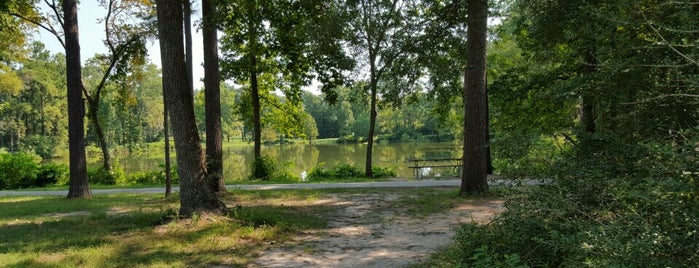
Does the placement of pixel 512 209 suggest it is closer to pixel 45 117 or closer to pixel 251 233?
pixel 251 233

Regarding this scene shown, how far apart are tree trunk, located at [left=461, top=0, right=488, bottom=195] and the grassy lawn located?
0.85 meters

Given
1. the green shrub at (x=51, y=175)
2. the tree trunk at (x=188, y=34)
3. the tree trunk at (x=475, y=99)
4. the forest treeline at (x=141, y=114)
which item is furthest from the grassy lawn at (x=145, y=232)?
the green shrub at (x=51, y=175)

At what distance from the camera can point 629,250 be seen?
2490 mm

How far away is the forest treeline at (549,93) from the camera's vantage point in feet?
9.12

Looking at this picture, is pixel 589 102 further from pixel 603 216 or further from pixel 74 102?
pixel 74 102

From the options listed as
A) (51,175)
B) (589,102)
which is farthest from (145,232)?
(51,175)

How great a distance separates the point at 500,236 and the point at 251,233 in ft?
13.5

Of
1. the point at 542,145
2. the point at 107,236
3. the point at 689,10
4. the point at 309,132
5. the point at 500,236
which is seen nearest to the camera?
the point at 689,10

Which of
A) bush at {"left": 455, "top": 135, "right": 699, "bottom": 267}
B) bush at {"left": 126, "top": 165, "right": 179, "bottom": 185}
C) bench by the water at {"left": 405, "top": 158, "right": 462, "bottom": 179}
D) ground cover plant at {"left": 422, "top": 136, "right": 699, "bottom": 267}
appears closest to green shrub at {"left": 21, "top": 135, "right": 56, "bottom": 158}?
bush at {"left": 126, "top": 165, "right": 179, "bottom": 185}

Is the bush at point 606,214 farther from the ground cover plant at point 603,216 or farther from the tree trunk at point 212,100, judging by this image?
the tree trunk at point 212,100

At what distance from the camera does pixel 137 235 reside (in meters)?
6.79

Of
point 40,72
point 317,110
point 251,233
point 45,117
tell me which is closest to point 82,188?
point 251,233

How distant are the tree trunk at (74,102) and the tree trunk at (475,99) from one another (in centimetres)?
1030

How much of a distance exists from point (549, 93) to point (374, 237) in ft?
11.4
